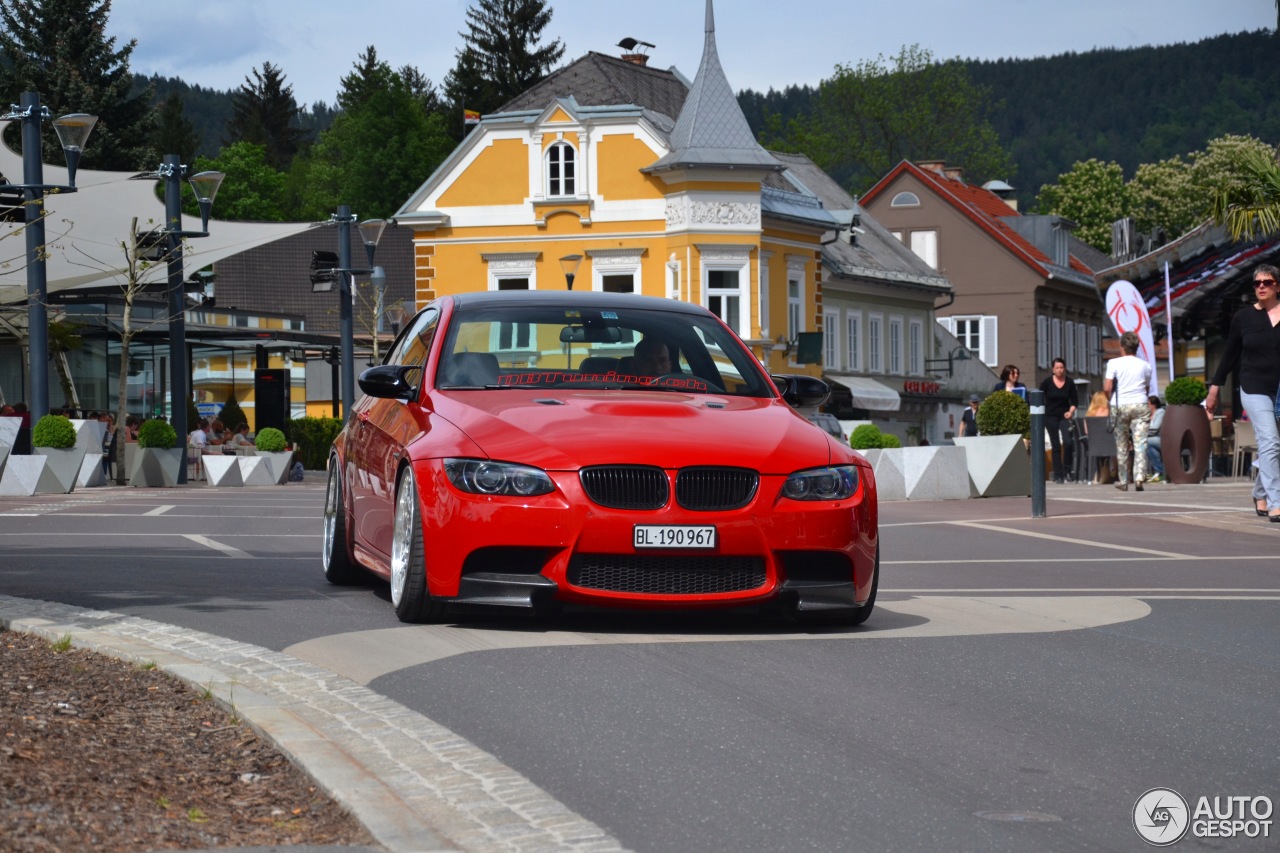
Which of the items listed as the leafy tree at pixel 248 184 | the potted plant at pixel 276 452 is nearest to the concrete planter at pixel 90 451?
the potted plant at pixel 276 452

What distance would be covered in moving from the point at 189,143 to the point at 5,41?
26915mm

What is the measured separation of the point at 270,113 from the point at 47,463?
10310 centimetres

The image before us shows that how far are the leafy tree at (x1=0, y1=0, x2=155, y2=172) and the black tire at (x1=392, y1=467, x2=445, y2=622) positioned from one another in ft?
242

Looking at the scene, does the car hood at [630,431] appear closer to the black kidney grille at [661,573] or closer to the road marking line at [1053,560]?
the black kidney grille at [661,573]

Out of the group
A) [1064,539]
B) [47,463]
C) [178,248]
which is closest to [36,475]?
[47,463]

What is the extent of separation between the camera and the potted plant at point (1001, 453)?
23.8 metres

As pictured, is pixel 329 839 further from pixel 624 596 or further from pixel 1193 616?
pixel 1193 616

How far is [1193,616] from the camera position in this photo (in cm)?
942

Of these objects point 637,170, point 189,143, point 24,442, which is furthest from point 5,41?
point 24,442

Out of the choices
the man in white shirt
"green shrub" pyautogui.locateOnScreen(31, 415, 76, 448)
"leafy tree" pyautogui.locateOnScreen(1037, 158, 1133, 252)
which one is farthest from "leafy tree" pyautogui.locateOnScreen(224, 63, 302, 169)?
the man in white shirt

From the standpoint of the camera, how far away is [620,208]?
2190 inches

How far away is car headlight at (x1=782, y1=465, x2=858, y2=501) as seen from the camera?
819cm

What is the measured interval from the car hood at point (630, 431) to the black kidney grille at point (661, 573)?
40 centimetres

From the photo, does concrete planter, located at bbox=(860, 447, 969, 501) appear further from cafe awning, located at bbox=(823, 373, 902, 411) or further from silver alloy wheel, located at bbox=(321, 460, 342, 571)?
cafe awning, located at bbox=(823, 373, 902, 411)
